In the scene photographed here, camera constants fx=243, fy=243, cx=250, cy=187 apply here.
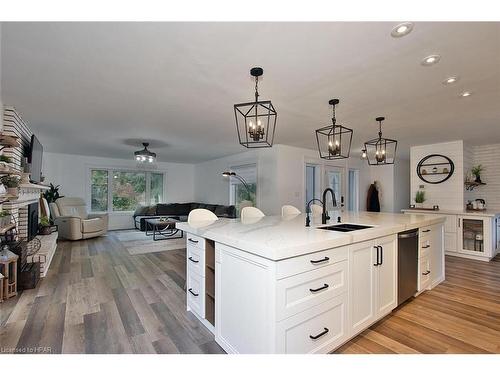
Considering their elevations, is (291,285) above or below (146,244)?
above

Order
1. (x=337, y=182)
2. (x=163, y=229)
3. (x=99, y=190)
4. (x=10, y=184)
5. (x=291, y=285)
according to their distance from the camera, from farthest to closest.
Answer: (x=99, y=190)
(x=337, y=182)
(x=163, y=229)
(x=10, y=184)
(x=291, y=285)

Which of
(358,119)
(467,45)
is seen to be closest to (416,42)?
(467,45)

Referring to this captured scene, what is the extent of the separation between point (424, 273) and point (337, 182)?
4369mm

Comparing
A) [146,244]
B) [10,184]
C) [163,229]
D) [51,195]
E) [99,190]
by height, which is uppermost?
[10,184]

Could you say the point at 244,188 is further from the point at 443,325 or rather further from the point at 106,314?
the point at 443,325

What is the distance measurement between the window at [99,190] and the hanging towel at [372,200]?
8297 millimetres

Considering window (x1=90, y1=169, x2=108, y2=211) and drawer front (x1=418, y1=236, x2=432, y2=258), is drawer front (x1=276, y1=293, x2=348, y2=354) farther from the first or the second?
window (x1=90, y1=169, x2=108, y2=211)

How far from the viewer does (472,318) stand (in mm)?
2236

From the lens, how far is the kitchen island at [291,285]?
140 cm

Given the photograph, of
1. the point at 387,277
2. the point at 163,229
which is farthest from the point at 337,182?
the point at 387,277

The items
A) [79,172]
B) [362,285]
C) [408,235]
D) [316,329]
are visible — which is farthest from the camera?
[79,172]

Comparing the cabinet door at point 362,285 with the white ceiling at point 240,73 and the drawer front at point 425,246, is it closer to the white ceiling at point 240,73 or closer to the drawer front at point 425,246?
the drawer front at point 425,246

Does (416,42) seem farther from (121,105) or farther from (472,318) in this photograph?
(121,105)

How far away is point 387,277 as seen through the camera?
86.2 inches
